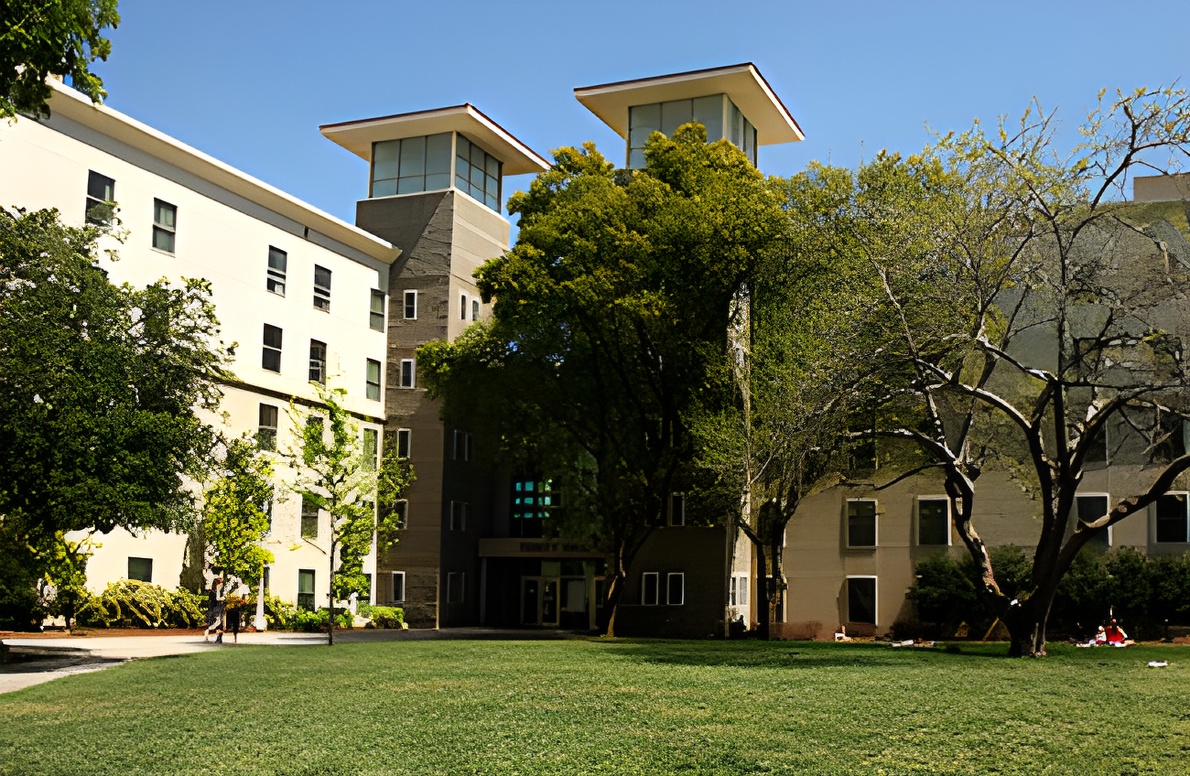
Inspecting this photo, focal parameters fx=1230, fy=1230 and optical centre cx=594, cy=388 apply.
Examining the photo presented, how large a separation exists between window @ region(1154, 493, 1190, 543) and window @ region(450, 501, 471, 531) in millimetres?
25067

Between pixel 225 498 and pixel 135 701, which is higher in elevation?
pixel 225 498

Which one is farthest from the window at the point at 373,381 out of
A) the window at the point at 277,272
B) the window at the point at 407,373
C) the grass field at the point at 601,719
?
the grass field at the point at 601,719

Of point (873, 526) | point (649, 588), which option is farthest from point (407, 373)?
point (873, 526)

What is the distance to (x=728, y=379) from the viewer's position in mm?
34906

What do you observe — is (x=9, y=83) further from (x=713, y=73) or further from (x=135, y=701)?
(x=713, y=73)

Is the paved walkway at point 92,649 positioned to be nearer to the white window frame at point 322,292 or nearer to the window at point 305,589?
the window at point 305,589

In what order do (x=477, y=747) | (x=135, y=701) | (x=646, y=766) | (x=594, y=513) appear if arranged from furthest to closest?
(x=594, y=513), (x=135, y=701), (x=477, y=747), (x=646, y=766)

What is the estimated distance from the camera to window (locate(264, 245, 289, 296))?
42.7 meters

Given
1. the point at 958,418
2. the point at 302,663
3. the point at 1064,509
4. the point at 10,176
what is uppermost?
the point at 10,176

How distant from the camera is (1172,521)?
39594mm

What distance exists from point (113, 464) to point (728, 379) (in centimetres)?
1797

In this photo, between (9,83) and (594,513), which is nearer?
(9,83)

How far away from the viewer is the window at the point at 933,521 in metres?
42.8

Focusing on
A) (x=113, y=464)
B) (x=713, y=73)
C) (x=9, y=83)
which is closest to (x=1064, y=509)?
(x=113, y=464)
